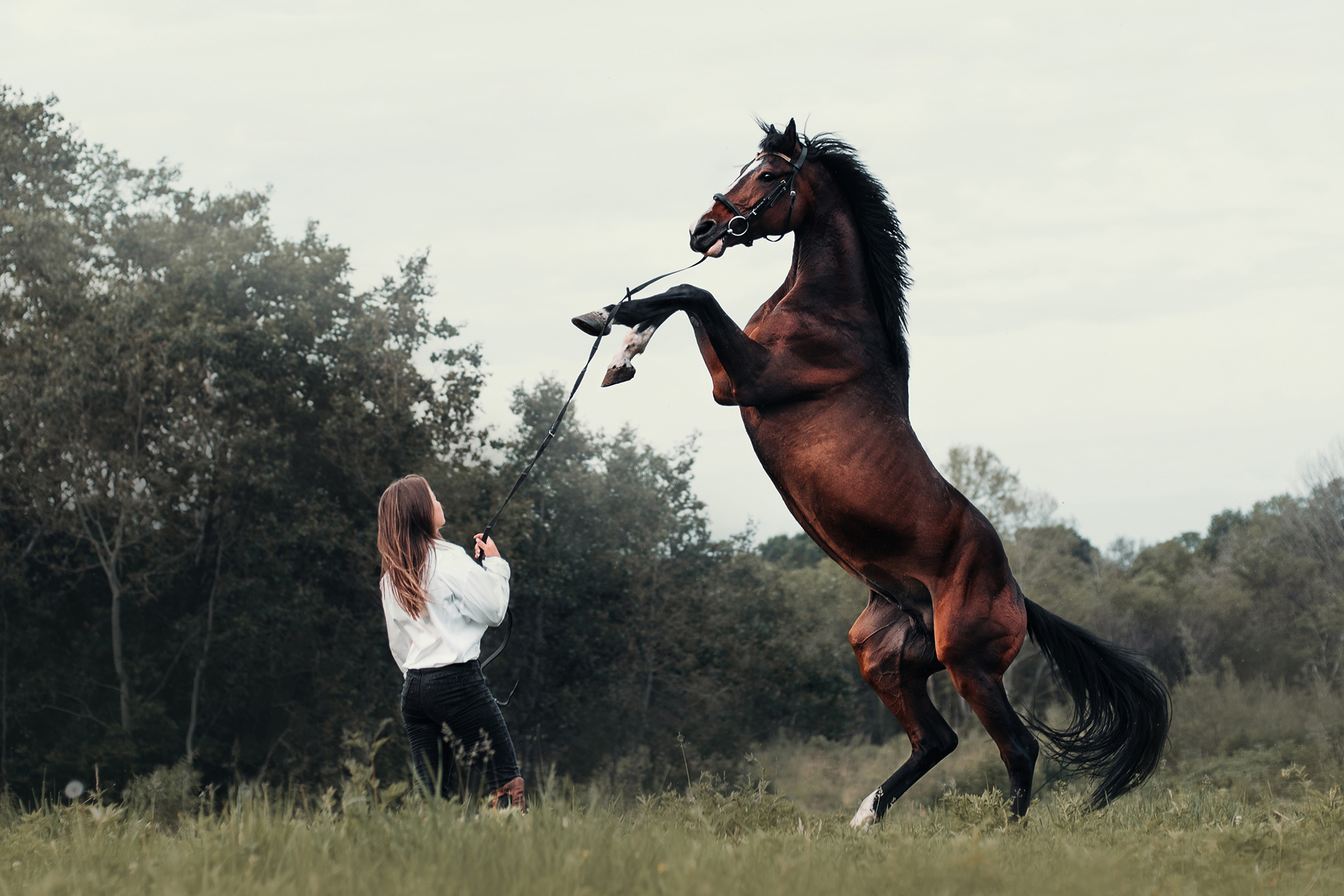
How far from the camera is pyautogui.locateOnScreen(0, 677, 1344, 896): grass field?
2.65 meters

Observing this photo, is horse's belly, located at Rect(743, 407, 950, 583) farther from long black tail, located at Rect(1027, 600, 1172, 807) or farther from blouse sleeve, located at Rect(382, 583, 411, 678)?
blouse sleeve, located at Rect(382, 583, 411, 678)

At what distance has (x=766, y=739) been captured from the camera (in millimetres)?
34125

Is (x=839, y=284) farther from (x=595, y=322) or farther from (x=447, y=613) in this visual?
(x=447, y=613)

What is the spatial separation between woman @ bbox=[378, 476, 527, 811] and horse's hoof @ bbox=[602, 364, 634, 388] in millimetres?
900

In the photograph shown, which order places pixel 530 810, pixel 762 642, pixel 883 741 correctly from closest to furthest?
pixel 530 810, pixel 762 642, pixel 883 741

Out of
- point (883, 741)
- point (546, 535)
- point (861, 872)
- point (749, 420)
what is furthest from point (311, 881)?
point (883, 741)

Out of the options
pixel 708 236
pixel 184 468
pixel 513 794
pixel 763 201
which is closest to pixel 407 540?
pixel 513 794

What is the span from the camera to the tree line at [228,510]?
22.3 meters

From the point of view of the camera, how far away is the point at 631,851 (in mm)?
2906

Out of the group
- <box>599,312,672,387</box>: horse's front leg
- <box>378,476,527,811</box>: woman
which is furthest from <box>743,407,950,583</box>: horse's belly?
<box>378,476,527,811</box>: woman

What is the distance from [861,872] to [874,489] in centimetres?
241

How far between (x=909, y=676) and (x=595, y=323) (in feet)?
8.10

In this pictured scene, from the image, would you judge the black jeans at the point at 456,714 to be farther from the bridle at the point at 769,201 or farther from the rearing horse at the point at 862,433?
the bridle at the point at 769,201

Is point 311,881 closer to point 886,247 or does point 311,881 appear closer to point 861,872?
point 861,872
